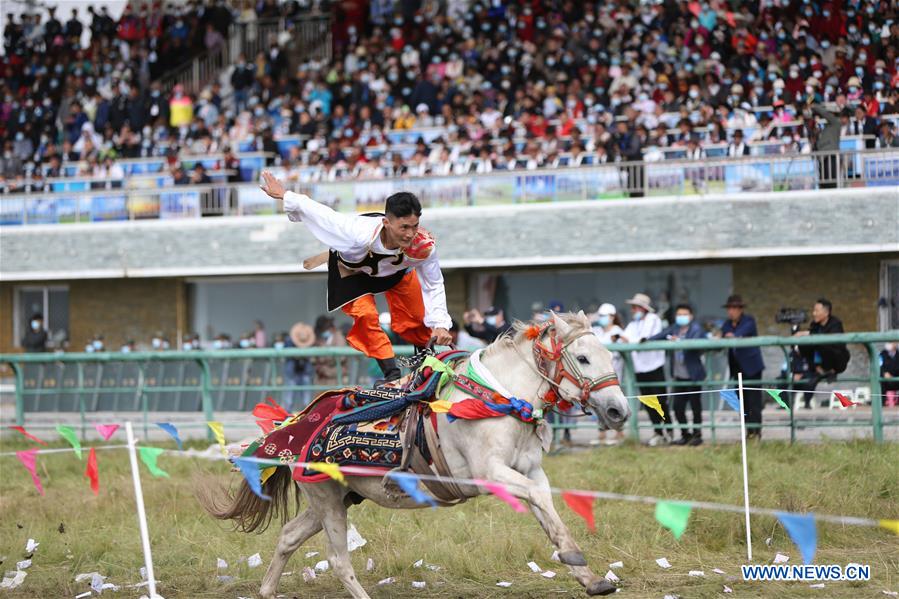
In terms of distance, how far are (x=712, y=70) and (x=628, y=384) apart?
967cm

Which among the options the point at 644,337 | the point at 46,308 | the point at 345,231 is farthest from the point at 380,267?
the point at 46,308

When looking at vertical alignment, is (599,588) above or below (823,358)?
below

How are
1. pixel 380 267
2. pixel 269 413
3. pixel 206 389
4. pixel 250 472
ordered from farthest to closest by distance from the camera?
pixel 206 389, pixel 269 413, pixel 380 267, pixel 250 472

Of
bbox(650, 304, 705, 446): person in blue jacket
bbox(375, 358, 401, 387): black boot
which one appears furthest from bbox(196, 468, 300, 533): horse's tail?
bbox(650, 304, 705, 446): person in blue jacket

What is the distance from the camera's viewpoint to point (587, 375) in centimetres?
715

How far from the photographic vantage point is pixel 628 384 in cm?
1445

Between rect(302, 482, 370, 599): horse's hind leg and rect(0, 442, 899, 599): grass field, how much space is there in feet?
2.03

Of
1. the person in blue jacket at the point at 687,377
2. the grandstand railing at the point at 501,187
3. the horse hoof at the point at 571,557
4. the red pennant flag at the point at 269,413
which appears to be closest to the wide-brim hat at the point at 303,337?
the grandstand railing at the point at 501,187

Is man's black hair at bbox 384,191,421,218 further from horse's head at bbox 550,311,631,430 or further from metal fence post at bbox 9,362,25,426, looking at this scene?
metal fence post at bbox 9,362,25,426

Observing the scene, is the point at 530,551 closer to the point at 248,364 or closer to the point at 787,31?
the point at 248,364

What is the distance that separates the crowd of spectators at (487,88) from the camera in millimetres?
20953

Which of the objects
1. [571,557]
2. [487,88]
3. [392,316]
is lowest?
[571,557]

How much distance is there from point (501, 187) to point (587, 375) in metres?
Result: 14.2

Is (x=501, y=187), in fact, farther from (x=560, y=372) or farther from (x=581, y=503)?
(x=581, y=503)
